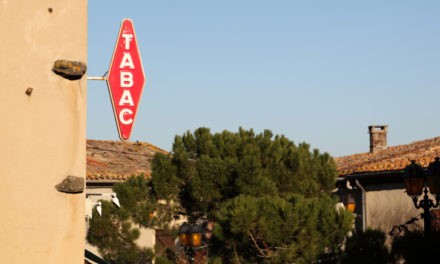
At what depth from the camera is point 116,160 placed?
36781 mm

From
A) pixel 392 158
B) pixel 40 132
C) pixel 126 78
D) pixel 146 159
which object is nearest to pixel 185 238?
pixel 126 78

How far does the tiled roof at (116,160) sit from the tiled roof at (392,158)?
7.58m

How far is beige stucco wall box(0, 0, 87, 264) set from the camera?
7.46 m

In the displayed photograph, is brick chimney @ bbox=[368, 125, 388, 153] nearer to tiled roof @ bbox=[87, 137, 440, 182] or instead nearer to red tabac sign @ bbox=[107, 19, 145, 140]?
tiled roof @ bbox=[87, 137, 440, 182]

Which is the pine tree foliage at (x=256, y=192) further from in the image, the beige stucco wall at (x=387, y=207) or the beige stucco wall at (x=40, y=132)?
the beige stucco wall at (x=40, y=132)

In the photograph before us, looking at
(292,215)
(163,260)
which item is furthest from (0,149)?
(163,260)

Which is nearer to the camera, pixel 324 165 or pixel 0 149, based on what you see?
pixel 0 149

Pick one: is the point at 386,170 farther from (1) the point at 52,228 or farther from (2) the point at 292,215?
(1) the point at 52,228

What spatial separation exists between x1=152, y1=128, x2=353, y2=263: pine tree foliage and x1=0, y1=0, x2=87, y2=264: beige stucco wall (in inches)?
488

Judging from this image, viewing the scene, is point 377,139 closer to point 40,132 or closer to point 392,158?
point 392,158

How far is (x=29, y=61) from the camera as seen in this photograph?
7.65 meters

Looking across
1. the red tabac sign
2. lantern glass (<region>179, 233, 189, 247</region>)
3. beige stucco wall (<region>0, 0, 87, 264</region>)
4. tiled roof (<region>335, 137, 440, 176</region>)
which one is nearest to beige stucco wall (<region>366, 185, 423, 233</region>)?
tiled roof (<region>335, 137, 440, 176</region>)

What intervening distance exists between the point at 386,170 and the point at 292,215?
8.40m

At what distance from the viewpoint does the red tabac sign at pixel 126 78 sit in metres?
12.1
